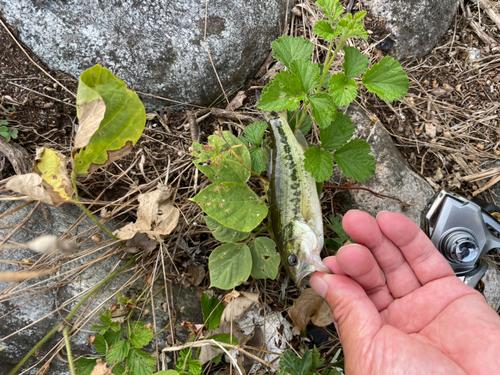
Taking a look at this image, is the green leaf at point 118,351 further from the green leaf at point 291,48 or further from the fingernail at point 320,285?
the green leaf at point 291,48

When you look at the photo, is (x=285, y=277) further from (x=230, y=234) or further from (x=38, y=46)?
(x=38, y=46)

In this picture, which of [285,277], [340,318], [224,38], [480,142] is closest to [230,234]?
[285,277]

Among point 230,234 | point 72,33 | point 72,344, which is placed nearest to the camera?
point 230,234

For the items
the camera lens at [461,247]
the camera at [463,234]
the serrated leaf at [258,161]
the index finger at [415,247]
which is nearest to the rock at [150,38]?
the serrated leaf at [258,161]

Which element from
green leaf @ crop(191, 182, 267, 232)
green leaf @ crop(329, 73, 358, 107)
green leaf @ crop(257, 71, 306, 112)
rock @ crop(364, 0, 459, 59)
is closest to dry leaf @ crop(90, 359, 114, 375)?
green leaf @ crop(191, 182, 267, 232)

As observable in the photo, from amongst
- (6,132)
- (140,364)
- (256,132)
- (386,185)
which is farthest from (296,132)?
(6,132)
